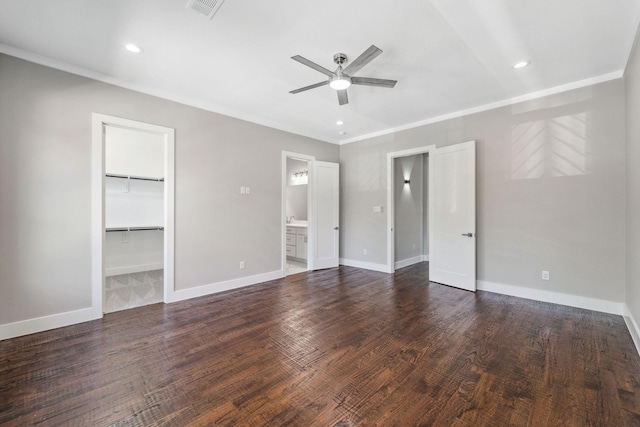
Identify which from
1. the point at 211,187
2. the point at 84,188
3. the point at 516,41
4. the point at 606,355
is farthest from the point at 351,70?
the point at 606,355

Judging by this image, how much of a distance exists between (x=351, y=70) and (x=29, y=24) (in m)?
2.78

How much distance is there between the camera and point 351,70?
8.27 feet

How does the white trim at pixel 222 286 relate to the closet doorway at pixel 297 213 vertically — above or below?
below

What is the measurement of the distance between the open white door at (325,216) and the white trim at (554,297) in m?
2.80

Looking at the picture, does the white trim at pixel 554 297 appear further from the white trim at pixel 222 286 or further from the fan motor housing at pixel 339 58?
the fan motor housing at pixel 339 58

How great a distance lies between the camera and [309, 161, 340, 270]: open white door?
548 centimetres

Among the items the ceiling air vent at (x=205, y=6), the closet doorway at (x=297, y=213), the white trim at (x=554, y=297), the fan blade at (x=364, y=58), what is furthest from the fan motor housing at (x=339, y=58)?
the white trim at (x=554, y=297)

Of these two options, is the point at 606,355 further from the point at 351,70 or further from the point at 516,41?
the point at 351,70

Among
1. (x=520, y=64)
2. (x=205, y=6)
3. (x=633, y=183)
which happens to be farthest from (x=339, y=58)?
(x=633, y=183)

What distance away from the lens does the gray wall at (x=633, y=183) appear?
244 cm

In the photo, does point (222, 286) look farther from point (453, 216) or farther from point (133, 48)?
point (453, 216)

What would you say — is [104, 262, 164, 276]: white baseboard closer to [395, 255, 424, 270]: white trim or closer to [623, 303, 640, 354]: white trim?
[395, 255, 424, 270]: white trim

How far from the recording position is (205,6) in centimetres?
202

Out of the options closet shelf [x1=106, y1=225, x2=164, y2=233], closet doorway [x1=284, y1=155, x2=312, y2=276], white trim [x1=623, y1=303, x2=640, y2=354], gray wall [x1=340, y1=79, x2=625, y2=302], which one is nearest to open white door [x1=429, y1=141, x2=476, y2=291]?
gray wall [x1=340, y1=79, x2=625, y2=302]
